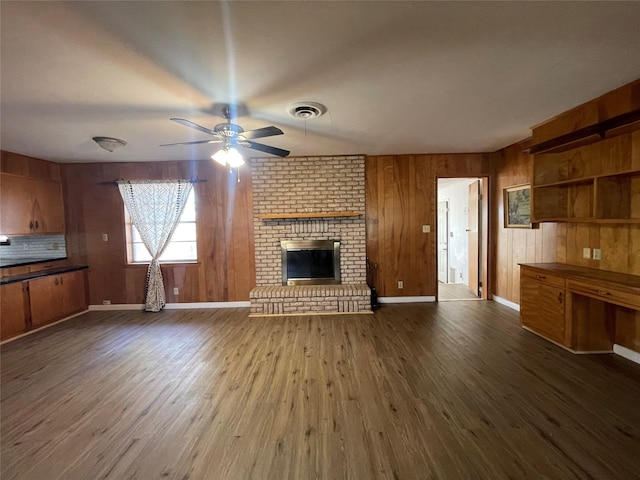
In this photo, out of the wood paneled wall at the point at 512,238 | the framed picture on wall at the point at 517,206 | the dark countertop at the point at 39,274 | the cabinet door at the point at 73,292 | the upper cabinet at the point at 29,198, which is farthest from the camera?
the cabinet door at the point at 73,292

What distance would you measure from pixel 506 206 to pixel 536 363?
268 cm

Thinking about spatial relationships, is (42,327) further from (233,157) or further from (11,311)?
(233,157)

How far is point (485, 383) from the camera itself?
2480 mm

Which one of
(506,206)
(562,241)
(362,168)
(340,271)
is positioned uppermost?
(362,168)

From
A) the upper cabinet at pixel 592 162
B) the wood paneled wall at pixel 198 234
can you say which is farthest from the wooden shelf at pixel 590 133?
the wood paneled wall at pixel 198 234

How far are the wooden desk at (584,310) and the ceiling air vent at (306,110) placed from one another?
3.06m

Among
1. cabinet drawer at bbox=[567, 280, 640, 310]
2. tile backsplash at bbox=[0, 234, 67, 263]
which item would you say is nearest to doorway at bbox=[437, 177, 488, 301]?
cabinet drawer at bbox=[567, 280, 640, 310]

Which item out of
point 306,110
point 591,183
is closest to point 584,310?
point 591,183

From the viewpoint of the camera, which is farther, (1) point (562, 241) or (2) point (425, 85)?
(1) point (562, 241)

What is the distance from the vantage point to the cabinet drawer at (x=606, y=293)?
7.75ft

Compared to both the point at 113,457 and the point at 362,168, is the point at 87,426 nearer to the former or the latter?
the point at 113,457

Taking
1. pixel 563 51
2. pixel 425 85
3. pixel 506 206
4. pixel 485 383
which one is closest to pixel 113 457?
pixel 485 383

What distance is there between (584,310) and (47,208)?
7480 millimetres

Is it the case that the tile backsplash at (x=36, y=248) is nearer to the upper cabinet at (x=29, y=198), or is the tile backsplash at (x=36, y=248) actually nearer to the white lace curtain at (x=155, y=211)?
the upper cabinet at (x=29, y=198)
